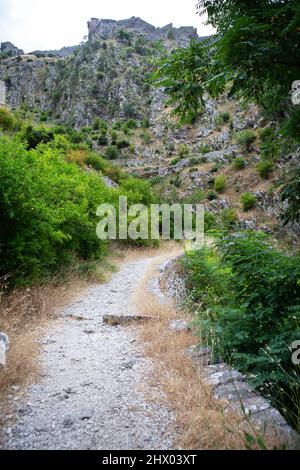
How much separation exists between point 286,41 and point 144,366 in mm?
3652

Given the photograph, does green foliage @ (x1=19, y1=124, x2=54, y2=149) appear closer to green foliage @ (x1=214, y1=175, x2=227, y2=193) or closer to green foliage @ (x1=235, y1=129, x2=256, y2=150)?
green foliage @ (x1=214, y1=175, x2=227, y2=193)

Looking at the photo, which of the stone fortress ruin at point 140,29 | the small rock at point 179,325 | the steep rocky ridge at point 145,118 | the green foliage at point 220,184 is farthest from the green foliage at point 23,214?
the stone fortress ruin at point 140,29

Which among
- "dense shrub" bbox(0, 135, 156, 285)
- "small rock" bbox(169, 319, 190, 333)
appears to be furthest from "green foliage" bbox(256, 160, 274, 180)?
"small rock" bbox(169, 319, 190, 333)

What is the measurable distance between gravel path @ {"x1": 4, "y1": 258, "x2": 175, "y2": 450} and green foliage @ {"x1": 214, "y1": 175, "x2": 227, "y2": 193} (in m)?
A: 33.9

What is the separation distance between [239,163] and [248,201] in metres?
7.25

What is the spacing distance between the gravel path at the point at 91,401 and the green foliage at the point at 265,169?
3329cm

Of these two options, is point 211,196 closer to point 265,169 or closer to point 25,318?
point 265,169

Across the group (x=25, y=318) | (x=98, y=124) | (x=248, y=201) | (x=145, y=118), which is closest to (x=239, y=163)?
(x=248, y=201)

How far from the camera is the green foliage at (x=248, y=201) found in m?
33.2

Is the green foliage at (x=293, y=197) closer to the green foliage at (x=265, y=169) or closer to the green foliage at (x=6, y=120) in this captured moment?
the green foliage at (x=6, y=120)

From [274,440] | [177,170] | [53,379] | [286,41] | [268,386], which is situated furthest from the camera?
[177,170]

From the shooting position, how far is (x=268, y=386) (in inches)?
130

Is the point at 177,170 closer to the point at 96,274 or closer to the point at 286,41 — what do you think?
the point at 96,274
